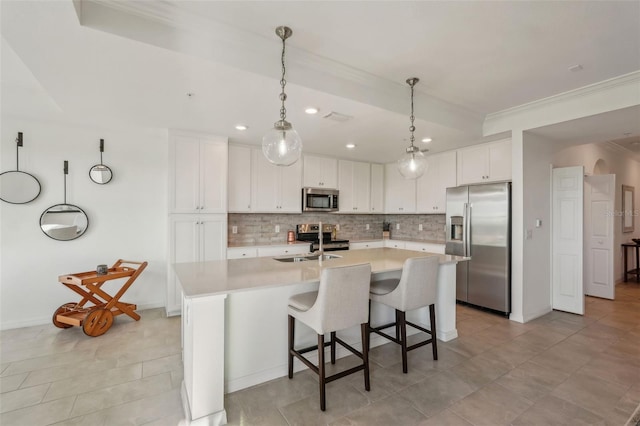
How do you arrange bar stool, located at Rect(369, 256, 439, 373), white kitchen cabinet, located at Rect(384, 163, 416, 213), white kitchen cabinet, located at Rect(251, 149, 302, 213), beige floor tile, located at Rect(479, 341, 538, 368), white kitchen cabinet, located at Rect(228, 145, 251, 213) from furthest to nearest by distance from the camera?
1. white kitchen cabinet, located at Rect(384, 163, 416, 213)
2. white kitchen cabinet, located at Rect(251, 149, 302, 213)
3. white kitchen cabinet, located at Rect(228, 145, 251, 213)
4. beige floor tile, located at Rect(479, 341, 538, 368)
5. bar stool, located at Rect(369, 256, 439, 373)

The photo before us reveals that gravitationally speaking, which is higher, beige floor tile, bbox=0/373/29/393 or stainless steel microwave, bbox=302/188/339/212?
stainless steel microwave, bbox=302/188/339/212

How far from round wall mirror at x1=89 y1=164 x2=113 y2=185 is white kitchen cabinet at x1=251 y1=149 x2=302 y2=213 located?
1.83 metres

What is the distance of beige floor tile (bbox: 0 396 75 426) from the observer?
1892mm

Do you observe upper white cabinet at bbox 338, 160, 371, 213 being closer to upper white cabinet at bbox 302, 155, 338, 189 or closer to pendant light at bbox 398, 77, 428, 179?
upper white cabinet at bbox 302, 155, 338, 189

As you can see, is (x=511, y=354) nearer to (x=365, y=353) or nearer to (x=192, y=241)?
(x=365, y=353)

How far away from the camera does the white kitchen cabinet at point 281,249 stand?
14.5ft

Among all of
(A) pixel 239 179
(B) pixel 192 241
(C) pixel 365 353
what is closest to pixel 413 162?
(C) pixel 365 353

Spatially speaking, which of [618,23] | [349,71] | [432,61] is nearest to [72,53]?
[349,71]

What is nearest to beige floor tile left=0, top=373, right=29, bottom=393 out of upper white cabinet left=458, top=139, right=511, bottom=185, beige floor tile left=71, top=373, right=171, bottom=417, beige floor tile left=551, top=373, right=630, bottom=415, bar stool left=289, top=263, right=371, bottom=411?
beige floor tile left=71, top=373, right=171, bottom=417

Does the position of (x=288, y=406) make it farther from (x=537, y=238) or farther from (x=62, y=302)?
(x=537, y=238)

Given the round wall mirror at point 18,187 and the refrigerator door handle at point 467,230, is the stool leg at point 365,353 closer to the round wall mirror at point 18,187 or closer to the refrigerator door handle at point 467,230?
the refrigerator door handle at point 467,230

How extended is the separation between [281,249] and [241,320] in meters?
2.33

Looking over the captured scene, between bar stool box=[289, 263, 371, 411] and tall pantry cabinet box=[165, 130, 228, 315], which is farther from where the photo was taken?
tall pantry cabinet box=[165, 130, 228, 315]

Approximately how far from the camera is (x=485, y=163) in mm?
4332
